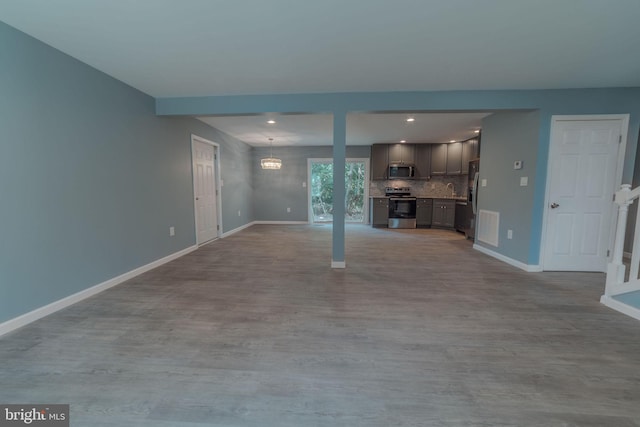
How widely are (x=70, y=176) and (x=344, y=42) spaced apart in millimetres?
2999

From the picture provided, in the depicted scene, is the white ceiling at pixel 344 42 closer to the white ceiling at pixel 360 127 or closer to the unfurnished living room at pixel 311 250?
the unfurnished living room at pixel 311 250

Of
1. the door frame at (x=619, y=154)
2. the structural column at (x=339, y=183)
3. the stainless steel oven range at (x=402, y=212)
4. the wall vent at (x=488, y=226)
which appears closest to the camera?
the door frame at (x=619, y=154)

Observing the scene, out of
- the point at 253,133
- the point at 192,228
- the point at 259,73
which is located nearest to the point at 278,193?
the point at 253,133

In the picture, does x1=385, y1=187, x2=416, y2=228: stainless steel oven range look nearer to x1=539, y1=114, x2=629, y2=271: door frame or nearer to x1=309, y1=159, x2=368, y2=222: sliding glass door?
x1=309, y1=159, x2=368, y2=222: sliding glass door

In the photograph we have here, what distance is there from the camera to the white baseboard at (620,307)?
238cm

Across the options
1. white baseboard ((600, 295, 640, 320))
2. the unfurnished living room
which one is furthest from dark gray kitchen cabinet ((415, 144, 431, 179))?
white baseboard ((600, 295, 640, 320))

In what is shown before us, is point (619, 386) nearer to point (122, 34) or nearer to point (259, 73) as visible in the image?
point (259, 73)

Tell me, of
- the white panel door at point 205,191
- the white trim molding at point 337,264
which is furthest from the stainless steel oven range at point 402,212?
the white panel door at point 205,191

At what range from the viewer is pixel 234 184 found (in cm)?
667

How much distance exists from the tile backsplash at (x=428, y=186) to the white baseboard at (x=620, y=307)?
4.78m

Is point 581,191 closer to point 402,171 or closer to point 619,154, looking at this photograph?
point 619,154

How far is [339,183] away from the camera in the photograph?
3.68 m

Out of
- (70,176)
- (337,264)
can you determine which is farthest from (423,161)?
(70,176)

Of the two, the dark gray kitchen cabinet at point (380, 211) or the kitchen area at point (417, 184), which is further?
the dark gray kitchen cabinet at point (380, 211)
